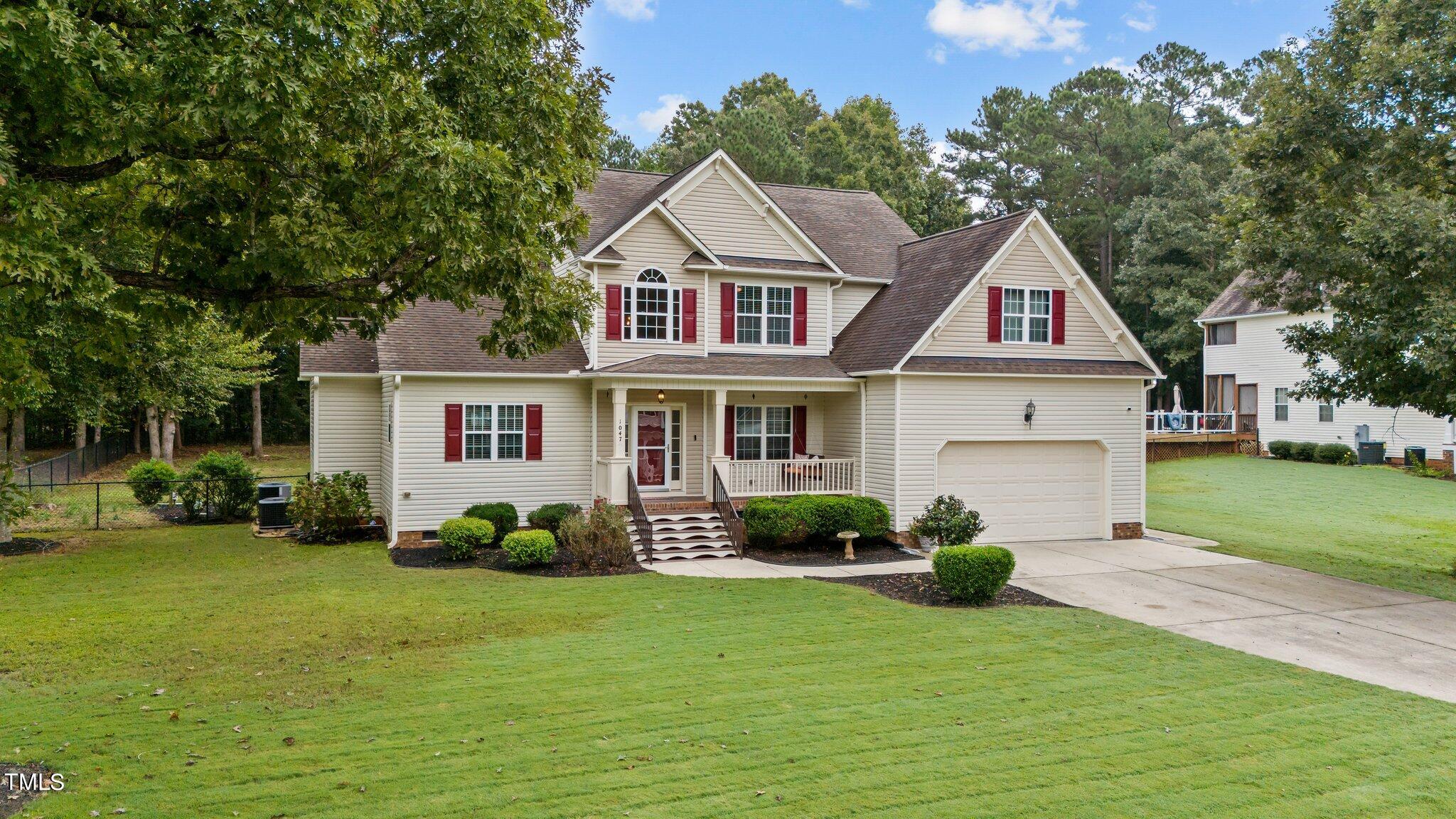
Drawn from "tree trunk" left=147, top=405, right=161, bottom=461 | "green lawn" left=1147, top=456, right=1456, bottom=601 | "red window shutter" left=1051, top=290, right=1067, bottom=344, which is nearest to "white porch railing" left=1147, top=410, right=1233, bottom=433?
"green lawn" left=1147, top=456, right=1456, bottom=601

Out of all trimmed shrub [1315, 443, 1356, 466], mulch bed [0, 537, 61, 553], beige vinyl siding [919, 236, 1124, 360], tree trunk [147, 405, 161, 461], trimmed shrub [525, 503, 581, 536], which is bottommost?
mulch bed [0, 537, 61, 553]

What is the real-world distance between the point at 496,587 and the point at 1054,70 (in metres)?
56.8

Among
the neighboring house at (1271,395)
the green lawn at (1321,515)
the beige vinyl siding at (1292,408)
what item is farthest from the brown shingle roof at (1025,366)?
the neighboring house at (1271,395)

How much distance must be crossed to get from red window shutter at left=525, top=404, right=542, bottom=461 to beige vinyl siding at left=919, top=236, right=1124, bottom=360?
804cm

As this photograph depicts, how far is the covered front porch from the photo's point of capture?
64.4ft

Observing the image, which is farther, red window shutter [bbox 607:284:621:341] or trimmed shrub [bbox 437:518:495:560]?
red window shutter [bbox 607:284:621:341]

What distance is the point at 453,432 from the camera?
62.6 feet

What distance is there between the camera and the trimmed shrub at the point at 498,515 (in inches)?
735

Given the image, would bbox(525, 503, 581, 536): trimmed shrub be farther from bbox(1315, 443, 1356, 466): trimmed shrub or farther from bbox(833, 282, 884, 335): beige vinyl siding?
bbox(1315, 443, 1356, 466): trimmed shrub

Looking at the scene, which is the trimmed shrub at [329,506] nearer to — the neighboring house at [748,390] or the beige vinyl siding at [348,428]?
the neighboring house at [748,390]

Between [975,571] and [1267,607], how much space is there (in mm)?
4494

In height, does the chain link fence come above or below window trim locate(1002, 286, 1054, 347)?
below

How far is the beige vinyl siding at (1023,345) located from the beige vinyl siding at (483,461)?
7511mm

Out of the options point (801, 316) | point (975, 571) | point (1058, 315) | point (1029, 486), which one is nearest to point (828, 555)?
point (1029, 486)
